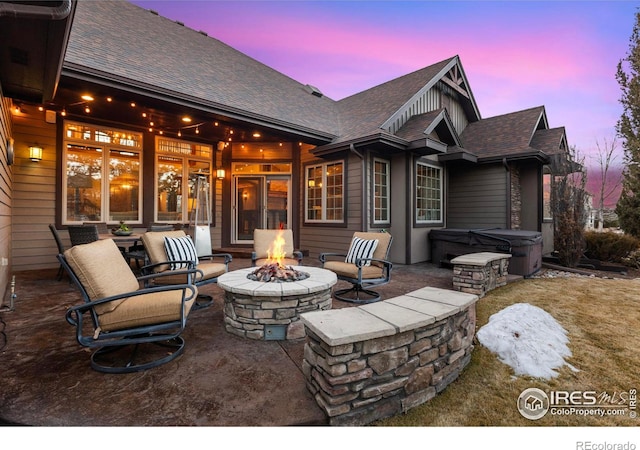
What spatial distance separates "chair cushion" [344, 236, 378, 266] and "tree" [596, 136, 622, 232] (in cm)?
1251

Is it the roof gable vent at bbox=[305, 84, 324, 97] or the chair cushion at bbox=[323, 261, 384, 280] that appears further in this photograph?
the roof gable vent at bbox=[305, 84, 324, 97]

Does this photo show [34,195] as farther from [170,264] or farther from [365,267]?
[365,267]

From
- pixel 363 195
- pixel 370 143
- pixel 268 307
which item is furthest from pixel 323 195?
pixel 268 307

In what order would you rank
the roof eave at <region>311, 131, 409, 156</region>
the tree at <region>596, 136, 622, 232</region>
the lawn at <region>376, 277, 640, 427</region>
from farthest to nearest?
the tree at <region>596, 136, 622, 232</region>, the roof eave at <region>311, 131, 409, 156</region>, the lawn at <region>376, 277, 640, 427</region>

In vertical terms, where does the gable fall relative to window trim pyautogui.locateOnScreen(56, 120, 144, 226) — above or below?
above

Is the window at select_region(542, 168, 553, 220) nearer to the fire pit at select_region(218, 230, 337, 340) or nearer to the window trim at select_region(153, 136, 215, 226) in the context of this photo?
the fire pit at select_region(218, 230, 337, 340)

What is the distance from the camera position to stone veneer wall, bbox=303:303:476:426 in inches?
62.6

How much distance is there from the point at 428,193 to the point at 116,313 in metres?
7.20

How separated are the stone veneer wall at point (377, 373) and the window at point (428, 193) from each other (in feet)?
17.9

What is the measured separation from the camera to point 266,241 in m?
5.05

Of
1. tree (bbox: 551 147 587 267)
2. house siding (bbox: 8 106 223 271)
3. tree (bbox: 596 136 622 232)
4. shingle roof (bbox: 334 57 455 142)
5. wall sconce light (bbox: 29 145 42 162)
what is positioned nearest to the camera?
wall sconce light (bbox: 29 145 42 162)

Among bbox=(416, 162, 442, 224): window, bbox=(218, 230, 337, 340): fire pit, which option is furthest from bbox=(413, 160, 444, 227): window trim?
bbox=(218, 230, 337, 340): fire pit
